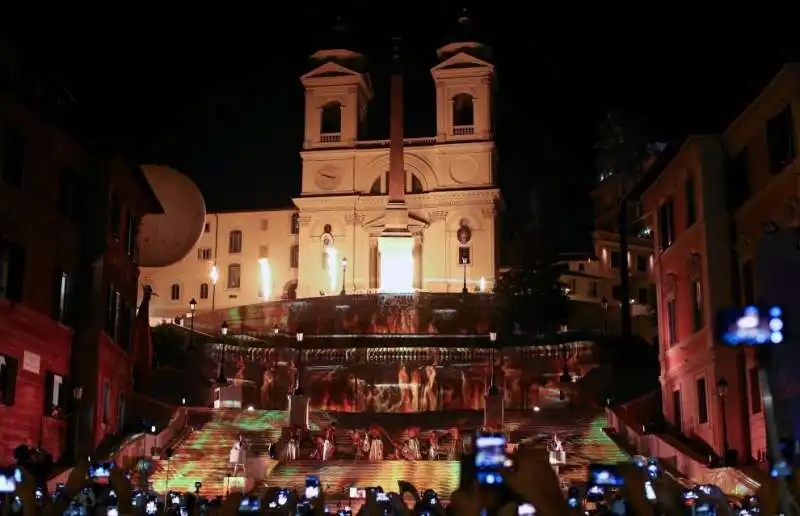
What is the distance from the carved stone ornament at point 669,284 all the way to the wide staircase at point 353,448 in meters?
5.27

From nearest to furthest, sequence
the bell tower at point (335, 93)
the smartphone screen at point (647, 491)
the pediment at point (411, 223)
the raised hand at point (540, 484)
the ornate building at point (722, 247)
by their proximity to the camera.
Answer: the raised hand at point (540, 484)
the smartphone screen at point (647, 491)
the ornate building at point (722, 247)
the pediment at point (411, 223)
the bell tower at point (335, 93)

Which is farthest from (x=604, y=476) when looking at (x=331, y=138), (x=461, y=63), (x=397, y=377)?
(x=331, y=138)

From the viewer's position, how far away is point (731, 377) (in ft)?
108

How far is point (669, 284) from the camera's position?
39.8 m

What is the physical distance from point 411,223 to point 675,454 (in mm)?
53717

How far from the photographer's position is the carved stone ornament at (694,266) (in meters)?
35.3

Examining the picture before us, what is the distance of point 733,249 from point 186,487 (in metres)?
17.9

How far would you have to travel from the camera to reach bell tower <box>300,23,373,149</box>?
89688 mm

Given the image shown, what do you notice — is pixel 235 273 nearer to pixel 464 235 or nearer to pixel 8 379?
pixel 464 235

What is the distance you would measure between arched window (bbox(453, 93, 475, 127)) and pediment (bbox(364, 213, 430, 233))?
27.7 ft

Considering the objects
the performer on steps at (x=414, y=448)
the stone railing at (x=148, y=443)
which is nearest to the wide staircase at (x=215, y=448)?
the stone railing at (x=148, y=443)

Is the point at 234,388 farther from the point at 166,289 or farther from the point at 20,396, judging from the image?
the point at 166,289

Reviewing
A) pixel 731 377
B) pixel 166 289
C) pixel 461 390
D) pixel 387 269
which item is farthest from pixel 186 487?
pixel 166 289

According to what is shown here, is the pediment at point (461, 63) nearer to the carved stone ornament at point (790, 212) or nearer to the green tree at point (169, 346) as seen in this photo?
the green tree at point (169, 346)
